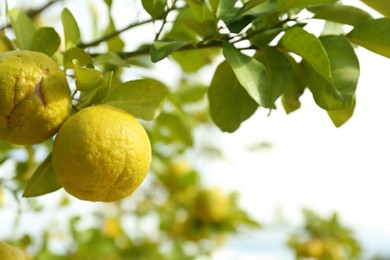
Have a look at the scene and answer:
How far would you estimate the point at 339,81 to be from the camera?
1.07 m

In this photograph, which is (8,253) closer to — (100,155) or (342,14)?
(100,155)

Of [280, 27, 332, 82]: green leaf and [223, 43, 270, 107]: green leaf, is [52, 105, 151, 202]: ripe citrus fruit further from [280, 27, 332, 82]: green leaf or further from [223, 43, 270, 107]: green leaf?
[280, 27, 332, 82]: green leaf

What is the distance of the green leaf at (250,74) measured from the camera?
100cm

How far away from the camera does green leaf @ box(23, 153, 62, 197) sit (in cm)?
104

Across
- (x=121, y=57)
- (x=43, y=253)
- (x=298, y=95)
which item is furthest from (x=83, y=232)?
(x=298, y=95)

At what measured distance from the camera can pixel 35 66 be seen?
95cm

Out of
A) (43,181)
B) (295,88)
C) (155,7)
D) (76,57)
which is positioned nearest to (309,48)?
(295,88)

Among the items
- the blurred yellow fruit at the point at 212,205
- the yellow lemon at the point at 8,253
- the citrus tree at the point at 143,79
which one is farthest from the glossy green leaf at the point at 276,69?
the blurred yellow fruit at the point at 212,205

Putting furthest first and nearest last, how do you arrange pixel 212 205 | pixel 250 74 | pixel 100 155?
pixel 212 205, pixel 250 74, pixel 100 155

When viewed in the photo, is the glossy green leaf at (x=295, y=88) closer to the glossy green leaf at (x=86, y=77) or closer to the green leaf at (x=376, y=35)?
the green leaf at (x=376, y=35)

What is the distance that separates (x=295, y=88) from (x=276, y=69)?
0.11 m

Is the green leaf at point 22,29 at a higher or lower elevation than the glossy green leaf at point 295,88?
higher

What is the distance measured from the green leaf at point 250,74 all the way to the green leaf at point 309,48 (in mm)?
80

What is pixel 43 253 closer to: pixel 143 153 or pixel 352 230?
pixel 143 153
